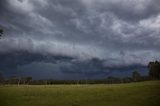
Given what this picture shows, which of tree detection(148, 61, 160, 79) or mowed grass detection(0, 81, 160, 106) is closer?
mowed grass detection(0, 81, 160, 106)

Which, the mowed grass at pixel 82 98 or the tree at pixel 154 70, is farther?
the tree at pixel 154 70

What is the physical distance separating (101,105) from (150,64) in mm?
144598

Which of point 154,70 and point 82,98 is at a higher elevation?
point 154,70

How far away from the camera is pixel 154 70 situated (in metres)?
165

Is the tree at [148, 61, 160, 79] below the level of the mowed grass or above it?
above

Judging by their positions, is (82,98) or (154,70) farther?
(154,70)

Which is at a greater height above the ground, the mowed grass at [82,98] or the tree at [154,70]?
the tree at [154,70]

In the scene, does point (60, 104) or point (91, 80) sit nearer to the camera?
point (60, 104)

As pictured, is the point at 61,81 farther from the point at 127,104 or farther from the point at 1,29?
the point at 127,104

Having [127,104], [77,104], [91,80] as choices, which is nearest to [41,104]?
[77,104]

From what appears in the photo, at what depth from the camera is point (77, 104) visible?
35281 millimetres

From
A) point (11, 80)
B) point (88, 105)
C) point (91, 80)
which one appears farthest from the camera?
point (91, 80)

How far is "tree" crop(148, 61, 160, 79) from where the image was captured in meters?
163

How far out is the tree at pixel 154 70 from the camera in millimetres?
162625
